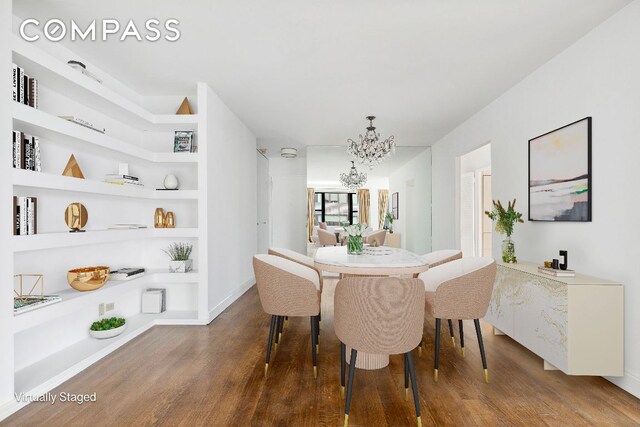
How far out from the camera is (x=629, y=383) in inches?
84.2

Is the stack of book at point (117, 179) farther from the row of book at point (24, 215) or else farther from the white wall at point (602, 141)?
the white wall at point (602, 141)

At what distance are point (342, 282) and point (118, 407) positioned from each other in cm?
154

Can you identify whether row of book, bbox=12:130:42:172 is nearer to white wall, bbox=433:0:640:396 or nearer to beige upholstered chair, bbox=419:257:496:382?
→ beige upholstered chair, bbox=419:257:496:382

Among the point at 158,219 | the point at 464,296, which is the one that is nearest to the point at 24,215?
the point at 158,219

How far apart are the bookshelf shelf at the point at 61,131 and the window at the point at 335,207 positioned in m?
3.68

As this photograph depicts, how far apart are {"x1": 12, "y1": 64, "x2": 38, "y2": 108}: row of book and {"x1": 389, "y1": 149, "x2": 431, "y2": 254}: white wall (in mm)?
5594

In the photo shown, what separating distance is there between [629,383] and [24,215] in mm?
4016

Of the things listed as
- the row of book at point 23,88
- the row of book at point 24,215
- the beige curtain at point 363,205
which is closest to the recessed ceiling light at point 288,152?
the beige curtain at point 363,205

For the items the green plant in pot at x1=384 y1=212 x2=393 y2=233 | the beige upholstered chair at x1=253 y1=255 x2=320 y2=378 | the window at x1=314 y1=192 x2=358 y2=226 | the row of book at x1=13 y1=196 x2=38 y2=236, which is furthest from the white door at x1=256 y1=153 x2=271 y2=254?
the row of book at x1=13 y1=196 x2=38 y2=236

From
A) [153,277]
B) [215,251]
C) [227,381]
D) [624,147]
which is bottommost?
[227,381]

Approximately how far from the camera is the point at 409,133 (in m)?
5.53

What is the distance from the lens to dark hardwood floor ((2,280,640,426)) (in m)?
1.84

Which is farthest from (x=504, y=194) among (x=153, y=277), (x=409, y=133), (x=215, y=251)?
(x=153, y=277)

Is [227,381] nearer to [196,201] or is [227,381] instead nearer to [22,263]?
[22,263]
